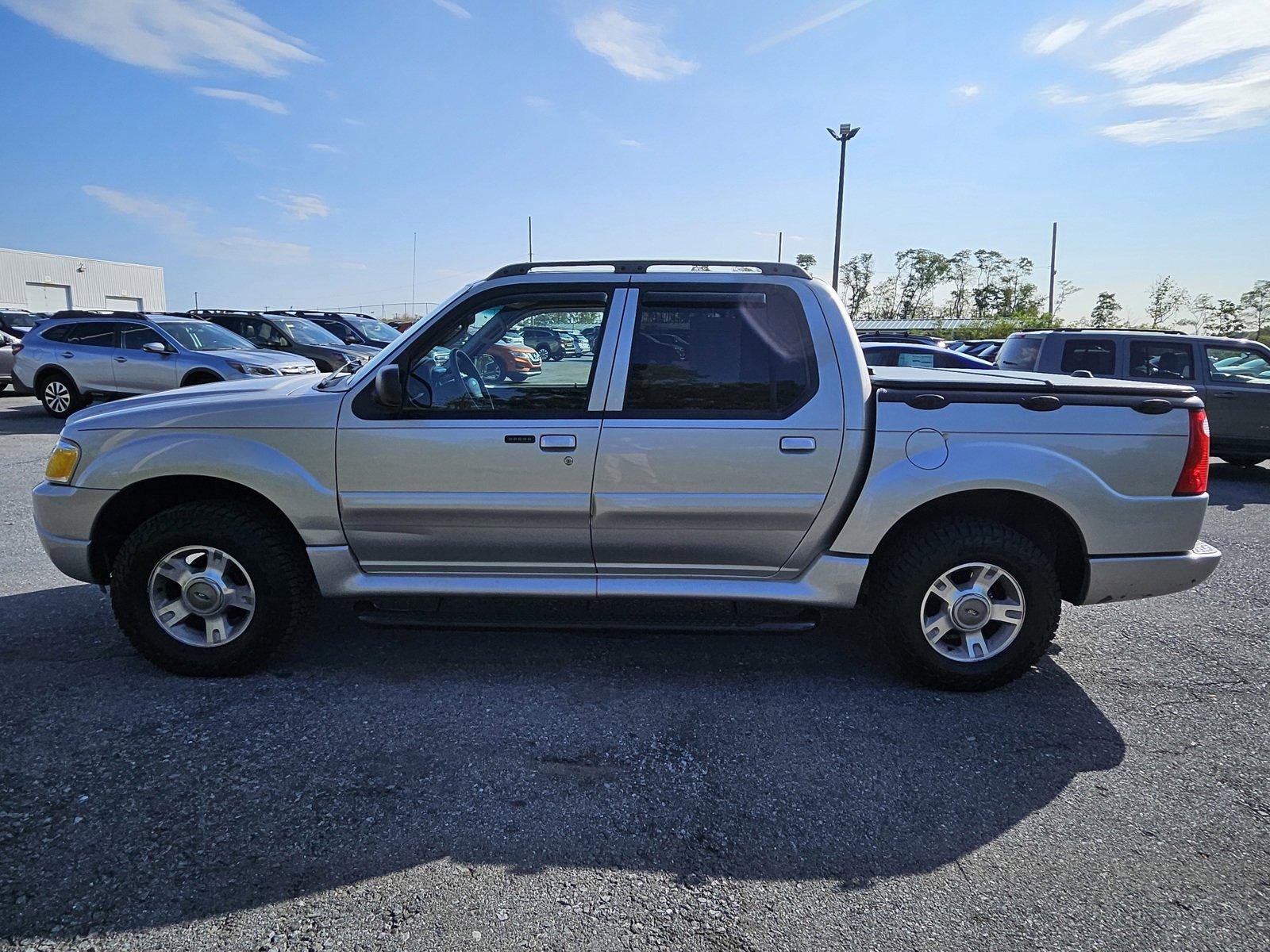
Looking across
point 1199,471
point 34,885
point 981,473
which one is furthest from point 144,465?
point 1199,471

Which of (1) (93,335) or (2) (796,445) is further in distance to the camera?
(1) (93,335)

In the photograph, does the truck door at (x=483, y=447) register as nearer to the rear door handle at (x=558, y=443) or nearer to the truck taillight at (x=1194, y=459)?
the rear door handle at (x=558, y=443)

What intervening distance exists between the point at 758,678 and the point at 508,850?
168cm

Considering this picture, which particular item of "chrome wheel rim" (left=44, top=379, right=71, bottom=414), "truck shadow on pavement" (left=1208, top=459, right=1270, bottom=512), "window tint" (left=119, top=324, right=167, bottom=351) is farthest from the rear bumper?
"chrome wheel rim" (left=44, top=379, right=71, bottom=414)

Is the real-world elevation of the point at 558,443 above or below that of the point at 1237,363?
below

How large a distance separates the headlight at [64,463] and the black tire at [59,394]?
37.0 feet

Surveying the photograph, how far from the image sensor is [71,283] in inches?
2504

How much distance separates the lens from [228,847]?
8.52 feet

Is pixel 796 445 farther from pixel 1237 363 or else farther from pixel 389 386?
pixel 1237 363

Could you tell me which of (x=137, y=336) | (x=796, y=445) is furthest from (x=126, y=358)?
(x=796, y=445)

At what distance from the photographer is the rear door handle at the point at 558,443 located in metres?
3.61

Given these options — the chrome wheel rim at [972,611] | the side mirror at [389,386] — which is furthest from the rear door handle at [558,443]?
the chrome wheel rim at [972,611]

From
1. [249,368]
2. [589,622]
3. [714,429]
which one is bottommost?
[589,622]

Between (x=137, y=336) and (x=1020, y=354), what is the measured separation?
42.4ft
